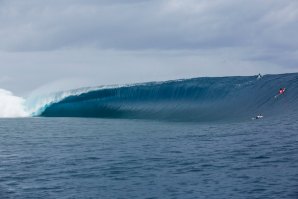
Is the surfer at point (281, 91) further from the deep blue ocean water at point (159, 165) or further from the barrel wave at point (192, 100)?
the deep blue ocean water at point (159, 165)

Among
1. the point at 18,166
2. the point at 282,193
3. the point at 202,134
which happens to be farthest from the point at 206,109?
the point at 282,193

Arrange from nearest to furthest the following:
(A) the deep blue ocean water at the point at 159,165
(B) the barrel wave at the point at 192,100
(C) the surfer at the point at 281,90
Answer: (A) the deep blue ocean water at the point at 159,165
(B) the barrel wave at the point at 192,100
(C) the surfer at the point at 281,90

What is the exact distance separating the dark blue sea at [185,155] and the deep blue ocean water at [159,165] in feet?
0.09

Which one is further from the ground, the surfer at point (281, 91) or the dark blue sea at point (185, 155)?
the surfer at point (281, 91)

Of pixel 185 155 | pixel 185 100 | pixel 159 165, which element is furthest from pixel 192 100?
pixel 159 165

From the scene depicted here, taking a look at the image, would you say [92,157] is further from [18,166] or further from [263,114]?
[263,114]

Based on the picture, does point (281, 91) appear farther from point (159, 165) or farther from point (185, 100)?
point (159, 165)

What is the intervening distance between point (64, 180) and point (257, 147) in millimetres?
7960

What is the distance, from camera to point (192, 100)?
145 feet

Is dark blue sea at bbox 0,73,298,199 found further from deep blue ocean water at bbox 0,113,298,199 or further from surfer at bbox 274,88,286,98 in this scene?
surfer at bbox 274,88,286,98

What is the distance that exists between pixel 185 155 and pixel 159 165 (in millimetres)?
1992

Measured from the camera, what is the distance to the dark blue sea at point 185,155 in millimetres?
15172

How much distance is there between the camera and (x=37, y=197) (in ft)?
48.0

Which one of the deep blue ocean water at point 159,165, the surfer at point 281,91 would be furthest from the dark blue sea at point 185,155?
the surfer at point 281,91
